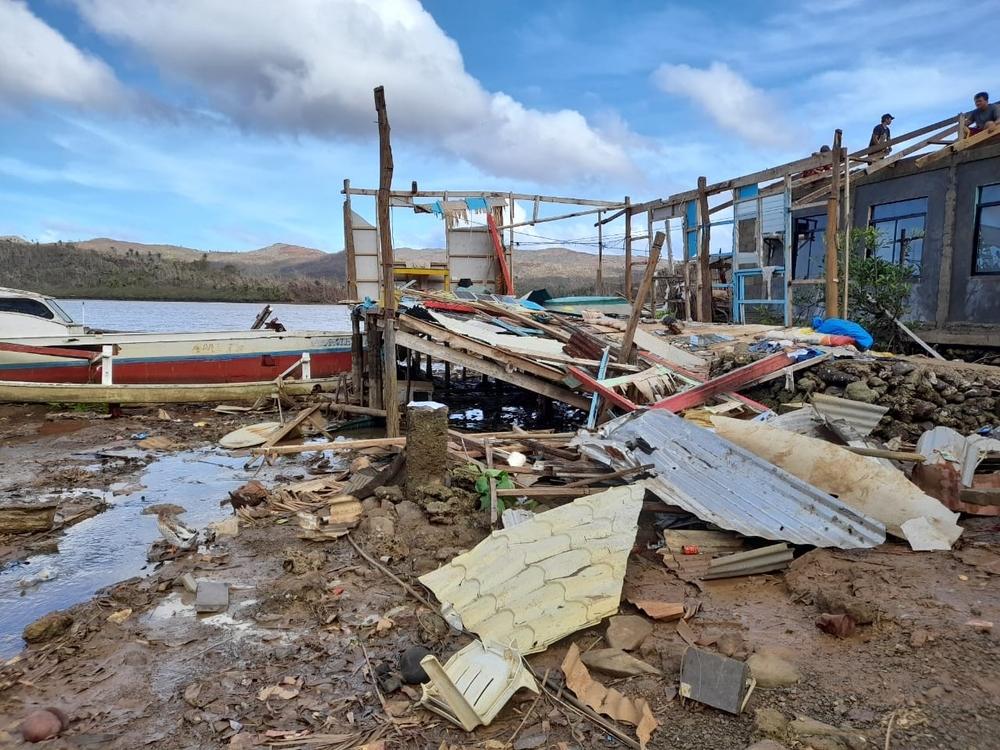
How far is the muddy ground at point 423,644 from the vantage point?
331 centimetres

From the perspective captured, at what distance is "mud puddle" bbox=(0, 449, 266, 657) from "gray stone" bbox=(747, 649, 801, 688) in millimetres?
5231

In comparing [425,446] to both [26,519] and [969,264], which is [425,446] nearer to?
[26,519]

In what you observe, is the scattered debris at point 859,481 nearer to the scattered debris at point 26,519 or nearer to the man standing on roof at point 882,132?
the scattered debris at point 26,519

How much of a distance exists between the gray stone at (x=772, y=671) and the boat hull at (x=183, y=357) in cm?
1581

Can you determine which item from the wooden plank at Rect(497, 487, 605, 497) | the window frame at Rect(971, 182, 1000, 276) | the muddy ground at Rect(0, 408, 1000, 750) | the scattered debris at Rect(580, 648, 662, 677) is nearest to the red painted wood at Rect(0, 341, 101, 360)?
the muddy ground at Rect(0, 408, 1000, 750)

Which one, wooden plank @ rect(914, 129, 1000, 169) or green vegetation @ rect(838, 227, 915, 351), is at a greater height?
wooden plank @ rect(914, 129, 1000, 169)

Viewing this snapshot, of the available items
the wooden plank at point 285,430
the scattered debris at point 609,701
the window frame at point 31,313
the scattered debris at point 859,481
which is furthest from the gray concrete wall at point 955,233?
the window frame at point 31,313

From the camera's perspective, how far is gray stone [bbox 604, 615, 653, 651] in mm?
4109

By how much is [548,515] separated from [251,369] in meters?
14.2

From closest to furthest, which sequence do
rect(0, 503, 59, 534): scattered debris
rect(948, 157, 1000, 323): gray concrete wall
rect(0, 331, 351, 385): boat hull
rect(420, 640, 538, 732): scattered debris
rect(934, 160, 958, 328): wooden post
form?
rect(420, 640, 538, 732): scattered debris
rect(0, 503, 59, 534): scattered debris
rect(948, 157, 1000, 323): gray concrete wall
rect(934, 160, 958, 328): wooden post
rect(0, 331, 351, 385): boat hull

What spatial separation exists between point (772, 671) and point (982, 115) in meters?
13.3

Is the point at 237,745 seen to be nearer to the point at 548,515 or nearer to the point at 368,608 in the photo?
the point at 368,608

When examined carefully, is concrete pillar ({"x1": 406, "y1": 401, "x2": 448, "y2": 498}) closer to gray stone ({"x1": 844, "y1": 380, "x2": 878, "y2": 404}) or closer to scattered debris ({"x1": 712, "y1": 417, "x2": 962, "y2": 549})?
scattered debris ({"x1": 712, "y1": 417, "x2": 962, "y2": 549})

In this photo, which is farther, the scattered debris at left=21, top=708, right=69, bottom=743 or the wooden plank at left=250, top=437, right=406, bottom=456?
Result: the wooden plank at left=250, top=437, right=406, bottom=456
